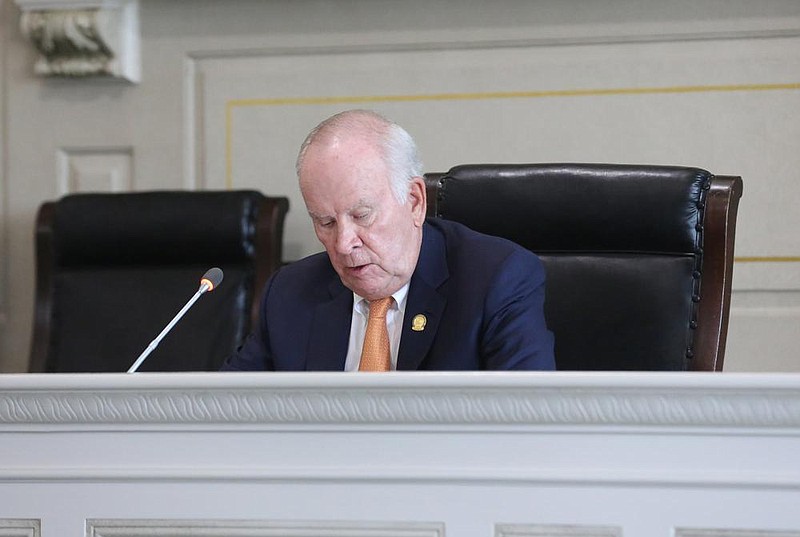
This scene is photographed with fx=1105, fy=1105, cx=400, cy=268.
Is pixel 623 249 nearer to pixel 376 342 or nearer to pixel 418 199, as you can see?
pixel 418 199

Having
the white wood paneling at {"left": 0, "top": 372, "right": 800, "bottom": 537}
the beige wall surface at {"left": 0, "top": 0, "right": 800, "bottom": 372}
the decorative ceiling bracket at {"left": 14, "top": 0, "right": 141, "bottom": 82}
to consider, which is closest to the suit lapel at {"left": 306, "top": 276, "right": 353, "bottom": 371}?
the white wood paneling at {"left": 0, "top": 372, "right": 800, "bottom": 537}

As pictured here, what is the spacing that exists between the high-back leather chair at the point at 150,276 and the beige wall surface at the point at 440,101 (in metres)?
0.39

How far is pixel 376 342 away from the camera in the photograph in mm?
1964

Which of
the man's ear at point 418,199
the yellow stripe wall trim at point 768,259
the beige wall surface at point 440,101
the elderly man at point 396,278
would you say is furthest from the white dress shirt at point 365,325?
the yellow stripe wall trim at point 768,259

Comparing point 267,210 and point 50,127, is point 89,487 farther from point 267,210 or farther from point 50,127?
point 50,127

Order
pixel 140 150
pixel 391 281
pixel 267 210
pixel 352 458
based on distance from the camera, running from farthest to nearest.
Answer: pixel 140 150, pixel 267 210, pixel 391 281, pixel 352 458

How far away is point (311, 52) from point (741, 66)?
117 centimetres

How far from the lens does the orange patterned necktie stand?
195cm

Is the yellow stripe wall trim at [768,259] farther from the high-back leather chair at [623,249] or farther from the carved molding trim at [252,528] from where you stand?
the carved molding trim at [252,528]

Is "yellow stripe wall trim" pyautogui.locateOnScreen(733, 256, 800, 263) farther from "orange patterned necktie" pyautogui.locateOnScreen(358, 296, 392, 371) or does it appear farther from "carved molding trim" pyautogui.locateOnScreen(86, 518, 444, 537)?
"carved molding trim" pyautogui.locateOnScreen(86, 518, 444, 537)

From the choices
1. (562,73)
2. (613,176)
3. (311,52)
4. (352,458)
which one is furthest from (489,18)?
(352,458)

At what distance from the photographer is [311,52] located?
123 inches

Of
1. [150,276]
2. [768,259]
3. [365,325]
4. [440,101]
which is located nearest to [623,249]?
[365,325]

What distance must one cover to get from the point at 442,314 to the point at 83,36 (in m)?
1.66
